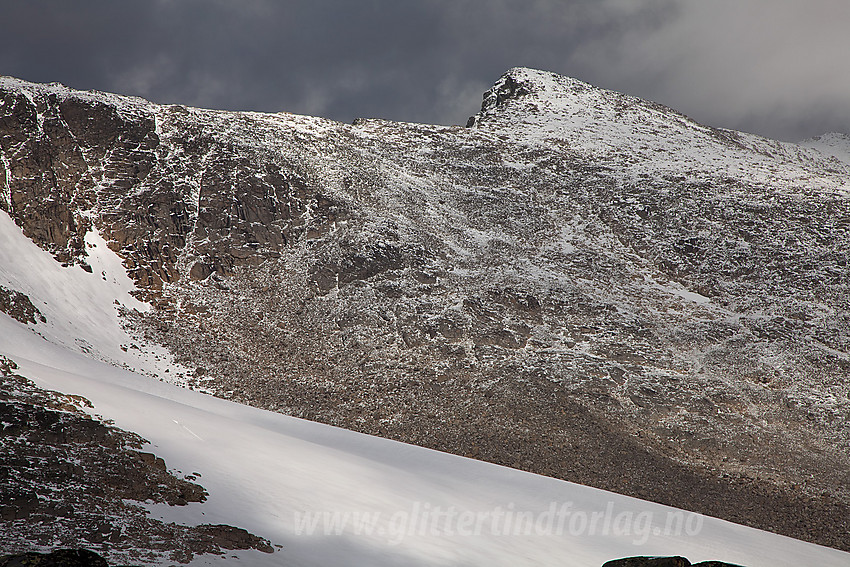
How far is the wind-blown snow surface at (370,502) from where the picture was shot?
34.7ft

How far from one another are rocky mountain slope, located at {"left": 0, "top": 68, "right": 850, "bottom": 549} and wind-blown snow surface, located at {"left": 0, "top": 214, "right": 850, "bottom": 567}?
465 centimetres

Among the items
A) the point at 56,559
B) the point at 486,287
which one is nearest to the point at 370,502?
the point at 56,559

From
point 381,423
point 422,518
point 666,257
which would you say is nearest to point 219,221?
point 381,423

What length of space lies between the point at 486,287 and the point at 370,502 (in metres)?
25.6

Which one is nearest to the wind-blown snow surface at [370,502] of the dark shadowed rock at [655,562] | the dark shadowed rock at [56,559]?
the dark shadowed rock at [56,559]

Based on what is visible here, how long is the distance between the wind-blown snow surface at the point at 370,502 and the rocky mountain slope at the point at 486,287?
465 centimetres

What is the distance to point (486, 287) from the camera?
37312 mm

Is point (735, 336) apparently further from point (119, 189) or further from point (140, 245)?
point (119, 189)

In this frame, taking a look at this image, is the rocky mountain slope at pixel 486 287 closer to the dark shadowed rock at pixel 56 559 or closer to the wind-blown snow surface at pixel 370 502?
the wind-blown snow surface at pixel 370 502

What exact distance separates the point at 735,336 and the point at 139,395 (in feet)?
110

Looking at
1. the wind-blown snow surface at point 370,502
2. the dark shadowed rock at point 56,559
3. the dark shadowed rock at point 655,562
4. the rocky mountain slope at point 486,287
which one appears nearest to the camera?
the dark shadowed rock at point 56,559

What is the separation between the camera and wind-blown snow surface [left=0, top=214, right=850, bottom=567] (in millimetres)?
10570

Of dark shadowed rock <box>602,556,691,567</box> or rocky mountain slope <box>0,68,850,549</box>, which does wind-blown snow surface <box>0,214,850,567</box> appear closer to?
dark shadowed rock <box>602,556,691,567</box>

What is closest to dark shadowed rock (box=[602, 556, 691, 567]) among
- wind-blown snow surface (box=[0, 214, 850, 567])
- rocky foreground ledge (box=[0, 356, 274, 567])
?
wind-blown snow surface (box=[0, 214, 850, 567])
